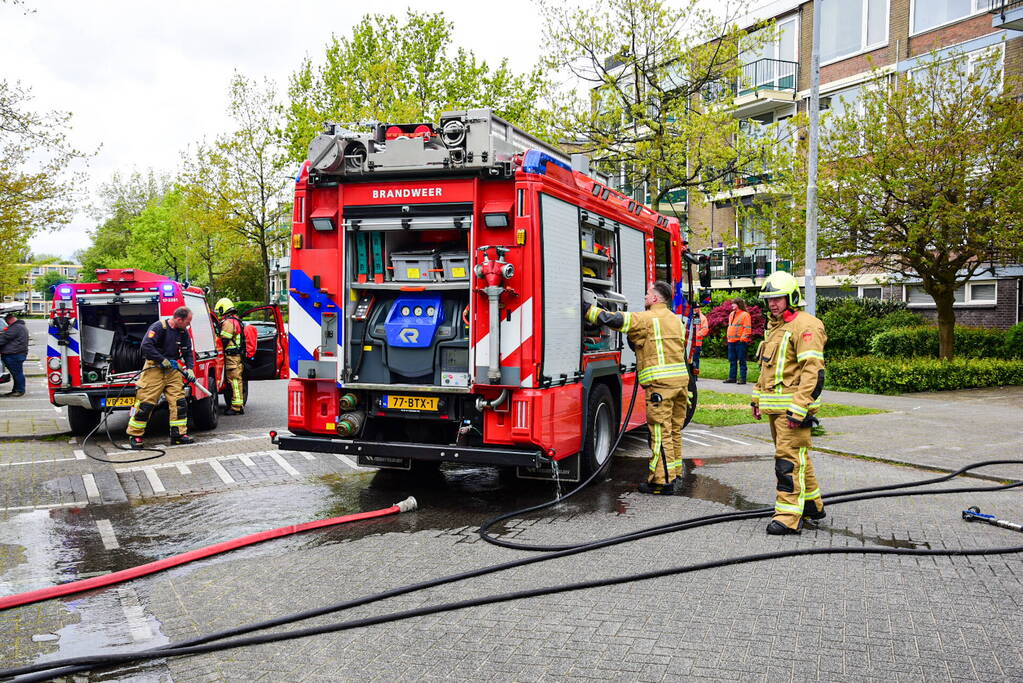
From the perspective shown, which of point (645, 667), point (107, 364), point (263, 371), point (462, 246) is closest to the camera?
point (645, 667)

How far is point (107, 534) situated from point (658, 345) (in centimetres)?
469

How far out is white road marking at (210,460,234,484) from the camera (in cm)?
822

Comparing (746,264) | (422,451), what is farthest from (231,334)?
(746,264)

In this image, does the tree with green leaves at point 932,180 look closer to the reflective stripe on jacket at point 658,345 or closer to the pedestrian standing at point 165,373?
the reflective stripe on jacket at point 658,345

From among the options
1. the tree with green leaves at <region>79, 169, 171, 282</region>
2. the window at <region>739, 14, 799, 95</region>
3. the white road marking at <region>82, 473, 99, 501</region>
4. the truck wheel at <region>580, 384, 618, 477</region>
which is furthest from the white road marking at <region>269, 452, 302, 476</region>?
the tree with green leaves at <region>79, 169, 171, 282</region>

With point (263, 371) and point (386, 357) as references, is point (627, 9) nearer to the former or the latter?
point (263, 371)

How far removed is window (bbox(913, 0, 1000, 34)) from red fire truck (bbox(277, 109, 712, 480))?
20.2 meters

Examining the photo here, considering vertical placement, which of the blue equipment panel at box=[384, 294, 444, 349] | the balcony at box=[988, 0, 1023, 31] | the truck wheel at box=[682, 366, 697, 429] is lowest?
the truck wheel at box=[682, 366, 697, 429]

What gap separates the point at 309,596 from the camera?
4727 millimetres

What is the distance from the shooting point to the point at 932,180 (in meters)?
15.5

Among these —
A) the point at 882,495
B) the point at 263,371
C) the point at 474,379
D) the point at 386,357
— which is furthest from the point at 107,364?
the point at 882,495

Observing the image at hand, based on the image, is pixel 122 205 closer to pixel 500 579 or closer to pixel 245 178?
pixel 245 178

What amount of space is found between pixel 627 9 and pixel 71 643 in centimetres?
1746

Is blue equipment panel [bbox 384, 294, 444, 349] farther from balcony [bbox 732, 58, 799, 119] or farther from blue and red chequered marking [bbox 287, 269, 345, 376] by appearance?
balcony [bbox 732, 58, 799, 119]
